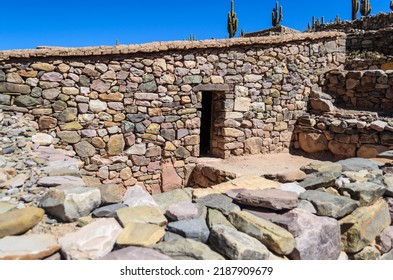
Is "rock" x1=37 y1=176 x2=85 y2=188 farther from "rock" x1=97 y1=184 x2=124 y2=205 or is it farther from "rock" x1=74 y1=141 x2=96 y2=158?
"rock" x1=74 y1=141 x2=96 y2=158

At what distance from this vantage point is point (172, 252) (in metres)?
1.72

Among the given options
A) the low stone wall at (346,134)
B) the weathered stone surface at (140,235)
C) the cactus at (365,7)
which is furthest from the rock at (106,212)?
the cactus at (365,7)

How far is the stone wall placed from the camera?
4.80 metres

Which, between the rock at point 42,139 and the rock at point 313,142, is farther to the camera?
the rock at point 313,142

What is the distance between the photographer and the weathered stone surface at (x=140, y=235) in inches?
69.9

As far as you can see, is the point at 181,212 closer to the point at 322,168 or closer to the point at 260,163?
the point at 322,168

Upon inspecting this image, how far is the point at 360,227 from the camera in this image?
231 centimetres

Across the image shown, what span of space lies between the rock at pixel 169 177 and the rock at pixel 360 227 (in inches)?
156

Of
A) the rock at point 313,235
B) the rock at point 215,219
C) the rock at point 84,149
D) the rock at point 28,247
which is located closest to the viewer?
the rock at point 28,247

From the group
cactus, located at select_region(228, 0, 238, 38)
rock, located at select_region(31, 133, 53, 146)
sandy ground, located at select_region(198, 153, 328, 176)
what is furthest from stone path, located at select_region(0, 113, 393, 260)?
cactus, located at select_region(228, 0, 238, 38)

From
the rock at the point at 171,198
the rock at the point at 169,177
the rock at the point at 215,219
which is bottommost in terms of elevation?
the rock at the point at 169,177

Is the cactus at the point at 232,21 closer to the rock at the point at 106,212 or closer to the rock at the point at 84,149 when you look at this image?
the rock at the point at 84,149
